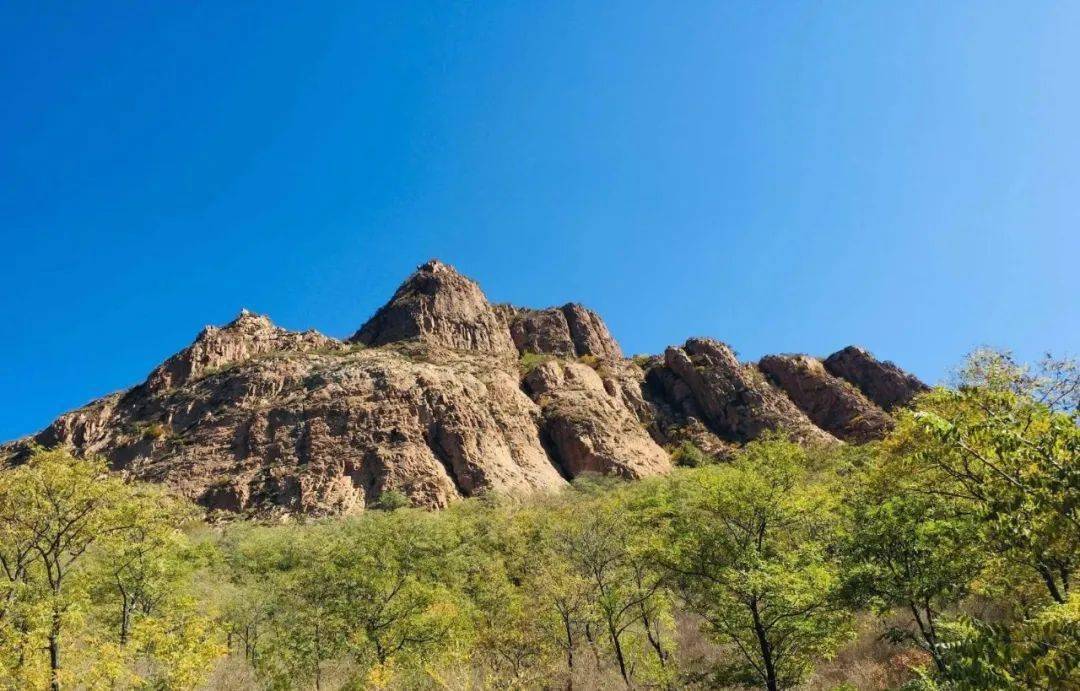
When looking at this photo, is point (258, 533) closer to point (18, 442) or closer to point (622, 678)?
point (622, 678)

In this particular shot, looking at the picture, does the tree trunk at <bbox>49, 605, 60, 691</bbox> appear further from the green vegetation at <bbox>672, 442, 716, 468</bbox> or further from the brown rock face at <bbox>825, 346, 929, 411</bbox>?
the brown rock face at <bbox>825, 346, 929, 411</bbox>

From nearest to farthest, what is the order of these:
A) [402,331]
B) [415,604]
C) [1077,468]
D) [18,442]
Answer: [1077,468], [415,604], [18,442], [402,331]

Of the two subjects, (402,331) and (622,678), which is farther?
(402,331)

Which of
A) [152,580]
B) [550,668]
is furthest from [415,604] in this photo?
[152,580]

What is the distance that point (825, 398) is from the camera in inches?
3804

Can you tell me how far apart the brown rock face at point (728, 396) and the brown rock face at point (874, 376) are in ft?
56.7

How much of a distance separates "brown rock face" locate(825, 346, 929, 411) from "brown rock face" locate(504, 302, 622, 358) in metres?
42.9

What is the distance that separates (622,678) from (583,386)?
2737 inches

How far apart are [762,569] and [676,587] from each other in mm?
9543

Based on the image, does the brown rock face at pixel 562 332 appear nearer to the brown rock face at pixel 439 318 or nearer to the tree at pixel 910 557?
the brown rock face at pixel 439 318

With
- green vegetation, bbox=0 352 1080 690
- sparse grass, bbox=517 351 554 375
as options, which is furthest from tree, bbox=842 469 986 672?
sparse grass, bbox=517 351 554 375

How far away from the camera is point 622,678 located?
21703mm

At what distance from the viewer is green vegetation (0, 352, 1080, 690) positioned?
22.6ft

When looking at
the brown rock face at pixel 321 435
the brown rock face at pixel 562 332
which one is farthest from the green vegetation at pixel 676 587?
the brown rock face at pixel 562 332
